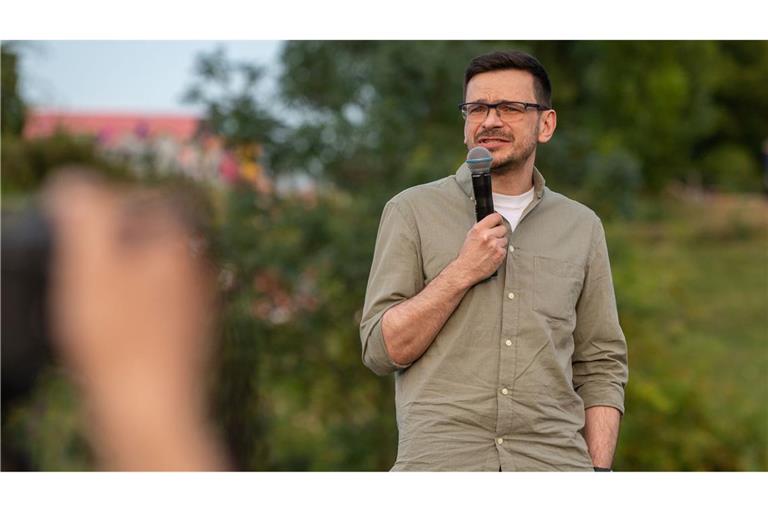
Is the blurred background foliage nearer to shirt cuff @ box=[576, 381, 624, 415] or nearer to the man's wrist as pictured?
shirt cuff @ box=[576, 381, 624, 415]

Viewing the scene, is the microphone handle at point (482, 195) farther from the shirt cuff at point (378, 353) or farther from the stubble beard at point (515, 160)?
the shirt cuff at point (378, 353)

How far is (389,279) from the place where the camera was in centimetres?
249

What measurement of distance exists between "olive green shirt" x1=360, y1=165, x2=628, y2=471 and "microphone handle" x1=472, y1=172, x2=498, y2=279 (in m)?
0.09

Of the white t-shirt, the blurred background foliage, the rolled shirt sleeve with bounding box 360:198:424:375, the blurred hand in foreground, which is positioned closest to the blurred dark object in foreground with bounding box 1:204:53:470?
the blurred hand in foreground

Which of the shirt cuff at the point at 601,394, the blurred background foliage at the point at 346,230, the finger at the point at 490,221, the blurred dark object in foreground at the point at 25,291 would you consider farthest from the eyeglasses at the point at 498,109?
the blurred background foliage at the point at 346,230

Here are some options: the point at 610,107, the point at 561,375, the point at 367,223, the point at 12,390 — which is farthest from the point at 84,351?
the point at 610,107

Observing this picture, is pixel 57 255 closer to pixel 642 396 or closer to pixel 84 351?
pixel 84 351

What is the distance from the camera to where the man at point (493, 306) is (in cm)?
245

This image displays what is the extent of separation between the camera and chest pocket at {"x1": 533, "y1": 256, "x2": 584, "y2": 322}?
100 inches

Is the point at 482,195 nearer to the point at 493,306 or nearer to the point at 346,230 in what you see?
the point at 493,306

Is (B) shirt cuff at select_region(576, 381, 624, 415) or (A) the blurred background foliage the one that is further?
(A) the blurred background foliage

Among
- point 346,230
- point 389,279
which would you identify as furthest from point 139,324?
point 346,230

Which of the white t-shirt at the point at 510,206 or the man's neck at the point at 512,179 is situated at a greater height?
the man's neck at the point at 512,179

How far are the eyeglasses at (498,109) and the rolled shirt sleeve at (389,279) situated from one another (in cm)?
26
